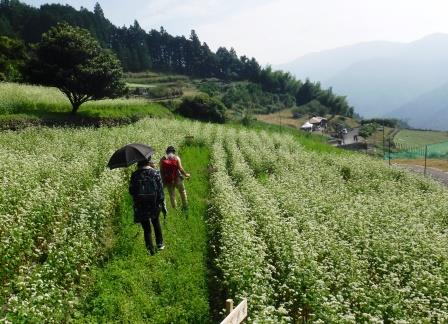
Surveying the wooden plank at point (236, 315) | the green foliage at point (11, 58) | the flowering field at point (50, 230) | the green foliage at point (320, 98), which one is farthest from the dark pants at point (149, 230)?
the green foliage at point (320, 98)

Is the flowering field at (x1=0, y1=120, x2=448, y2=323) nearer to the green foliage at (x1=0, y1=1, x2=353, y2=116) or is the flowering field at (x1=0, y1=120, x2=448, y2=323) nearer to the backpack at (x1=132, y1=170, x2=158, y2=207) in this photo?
the backpack at (x1=132, y1=170, x2=158, y2=207)

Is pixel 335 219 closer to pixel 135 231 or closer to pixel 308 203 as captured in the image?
pixel 308 203

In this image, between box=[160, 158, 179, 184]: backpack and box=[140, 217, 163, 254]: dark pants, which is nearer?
box=[140, 217, 163, 254]: dark pants

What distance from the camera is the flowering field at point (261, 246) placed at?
903 cm

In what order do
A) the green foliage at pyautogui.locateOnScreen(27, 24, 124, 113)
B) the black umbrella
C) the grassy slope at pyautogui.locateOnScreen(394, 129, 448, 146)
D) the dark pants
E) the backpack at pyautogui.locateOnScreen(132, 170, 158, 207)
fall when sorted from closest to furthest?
the backpack at pyautogui.locateOnScreen(132, 170, 158, 207) < the black umbrella < the dark pants < the green foliage at pyautogui.locateOnScreen(27, 24, 124, 113) < the grassy slope at pyautogui.locateOnScreen(394, 129, 448, 146)

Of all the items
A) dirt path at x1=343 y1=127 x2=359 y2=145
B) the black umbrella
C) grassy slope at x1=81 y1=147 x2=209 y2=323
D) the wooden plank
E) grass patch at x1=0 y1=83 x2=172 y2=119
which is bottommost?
dirt path at x1=343 y1=127 x2=359 y2=145

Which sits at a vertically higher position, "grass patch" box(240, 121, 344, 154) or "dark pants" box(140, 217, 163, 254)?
"dark pants" box(140, 217, 163, 254)

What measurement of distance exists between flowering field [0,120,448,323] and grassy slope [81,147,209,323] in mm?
490

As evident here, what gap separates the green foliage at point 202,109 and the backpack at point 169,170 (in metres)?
39.3

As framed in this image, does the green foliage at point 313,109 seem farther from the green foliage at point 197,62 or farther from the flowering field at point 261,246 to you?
the flowering field at point 261,246

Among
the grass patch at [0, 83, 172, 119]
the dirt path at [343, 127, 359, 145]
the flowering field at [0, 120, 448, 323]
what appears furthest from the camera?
the dirt path at [343, 127, 359, 145]

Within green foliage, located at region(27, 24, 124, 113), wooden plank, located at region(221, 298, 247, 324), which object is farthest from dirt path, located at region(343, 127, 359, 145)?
wooden plank, located at region(221, 298, 247, 324)

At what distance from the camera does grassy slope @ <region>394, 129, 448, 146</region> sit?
358 ft

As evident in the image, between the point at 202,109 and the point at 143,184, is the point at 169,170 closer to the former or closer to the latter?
the point at 143,184
